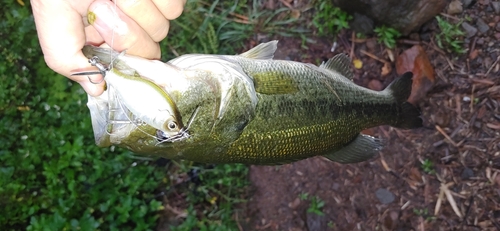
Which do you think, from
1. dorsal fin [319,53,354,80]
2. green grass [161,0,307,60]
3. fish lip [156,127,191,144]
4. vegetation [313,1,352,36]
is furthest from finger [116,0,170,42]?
vegetation [313,1,352,36]

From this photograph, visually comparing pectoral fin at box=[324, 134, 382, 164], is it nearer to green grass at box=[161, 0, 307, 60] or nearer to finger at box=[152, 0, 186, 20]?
finger at box=[152, 0, 186, 20]

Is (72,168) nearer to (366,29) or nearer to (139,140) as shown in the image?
(139,140)

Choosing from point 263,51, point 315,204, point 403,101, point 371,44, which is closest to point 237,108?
point 263,51

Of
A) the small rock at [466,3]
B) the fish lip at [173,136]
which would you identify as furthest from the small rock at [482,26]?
the fish lip at [173,136]

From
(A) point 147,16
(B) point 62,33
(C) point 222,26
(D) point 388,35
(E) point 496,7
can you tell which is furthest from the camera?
(C) point 222,26

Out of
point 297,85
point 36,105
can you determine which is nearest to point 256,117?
point 297,85

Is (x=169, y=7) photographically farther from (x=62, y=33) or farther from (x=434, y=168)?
(x=434, y=168)
